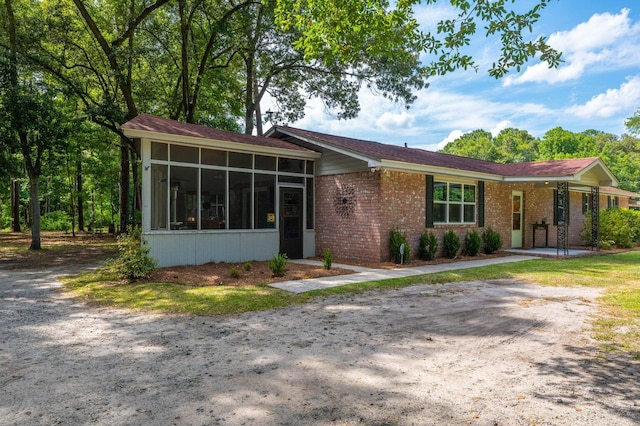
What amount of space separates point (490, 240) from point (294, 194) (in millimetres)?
7098

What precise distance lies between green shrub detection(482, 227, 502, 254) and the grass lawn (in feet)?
9.37

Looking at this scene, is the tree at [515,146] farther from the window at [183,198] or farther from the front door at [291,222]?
the window at [183,198]

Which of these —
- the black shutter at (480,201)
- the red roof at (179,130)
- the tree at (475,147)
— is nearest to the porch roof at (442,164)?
the black shutter at (480,201)

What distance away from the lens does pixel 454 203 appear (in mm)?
13023

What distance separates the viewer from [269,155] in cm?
1169

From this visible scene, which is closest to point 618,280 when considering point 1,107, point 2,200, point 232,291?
point 232,291

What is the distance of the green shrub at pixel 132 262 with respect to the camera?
27.1 feet

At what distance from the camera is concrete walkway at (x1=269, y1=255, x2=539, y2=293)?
7862 millimetres

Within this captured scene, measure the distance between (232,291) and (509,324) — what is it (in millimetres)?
4623

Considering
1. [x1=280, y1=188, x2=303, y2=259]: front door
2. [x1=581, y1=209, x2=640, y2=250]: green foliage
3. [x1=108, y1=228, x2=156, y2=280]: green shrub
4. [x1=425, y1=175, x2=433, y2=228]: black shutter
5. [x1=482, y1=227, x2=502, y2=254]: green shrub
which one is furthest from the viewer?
[x1=581, y1=209, x2=640, y2=250]: green foliage

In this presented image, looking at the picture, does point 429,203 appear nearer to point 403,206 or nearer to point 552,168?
point 403,206

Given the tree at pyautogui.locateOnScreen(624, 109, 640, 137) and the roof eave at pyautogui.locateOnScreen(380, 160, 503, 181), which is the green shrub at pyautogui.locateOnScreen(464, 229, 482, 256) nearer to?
the roof eave at pyautogui.locateOnScreen(380, 160, 503, 181)

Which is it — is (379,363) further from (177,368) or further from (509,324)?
(509,324)

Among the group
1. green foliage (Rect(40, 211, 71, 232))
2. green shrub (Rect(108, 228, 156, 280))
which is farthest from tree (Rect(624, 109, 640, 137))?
green foliage (Rect(40, 211, 71, 232))
